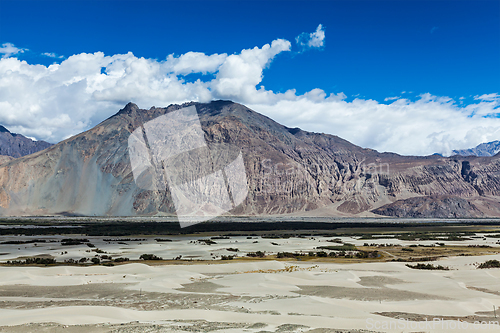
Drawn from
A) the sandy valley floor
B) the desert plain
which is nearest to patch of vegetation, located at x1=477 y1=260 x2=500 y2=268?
the desert plain

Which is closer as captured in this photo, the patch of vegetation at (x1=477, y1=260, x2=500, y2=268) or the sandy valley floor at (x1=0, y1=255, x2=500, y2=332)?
the sandy valley floor at (x1=0, y1=255, x2=500, y2=332)

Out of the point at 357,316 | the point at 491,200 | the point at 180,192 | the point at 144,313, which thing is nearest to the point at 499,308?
the point at 357,316

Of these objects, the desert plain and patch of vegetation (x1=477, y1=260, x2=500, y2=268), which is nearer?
the desert plain

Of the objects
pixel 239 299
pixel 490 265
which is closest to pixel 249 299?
pixel 239 299

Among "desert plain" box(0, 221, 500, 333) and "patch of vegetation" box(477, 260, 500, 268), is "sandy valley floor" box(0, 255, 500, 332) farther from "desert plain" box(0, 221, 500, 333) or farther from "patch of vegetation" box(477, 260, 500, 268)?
"patch of vegetation" box(477, 260, 500, 268)

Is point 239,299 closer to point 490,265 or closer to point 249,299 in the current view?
point 249,299

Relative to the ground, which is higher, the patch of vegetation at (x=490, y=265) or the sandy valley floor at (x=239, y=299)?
the sandy valley floor at (x=239, y=299)

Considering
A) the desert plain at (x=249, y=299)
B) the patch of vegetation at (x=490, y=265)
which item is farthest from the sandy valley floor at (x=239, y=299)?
the patch of vegetation at (x=490, y=265)

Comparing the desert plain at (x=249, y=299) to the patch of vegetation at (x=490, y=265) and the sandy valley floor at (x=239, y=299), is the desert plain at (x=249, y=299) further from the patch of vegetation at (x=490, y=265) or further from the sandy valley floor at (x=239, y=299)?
the patch of vegetation at (x=490, y=265)

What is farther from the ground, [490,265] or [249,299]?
[249,299]

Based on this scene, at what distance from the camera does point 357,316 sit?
546 inches

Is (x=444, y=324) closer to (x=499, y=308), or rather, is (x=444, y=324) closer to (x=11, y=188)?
(x=499, y=308)

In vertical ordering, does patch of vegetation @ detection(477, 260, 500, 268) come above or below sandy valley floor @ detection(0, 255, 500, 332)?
below

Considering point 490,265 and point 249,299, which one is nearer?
point 249,299
